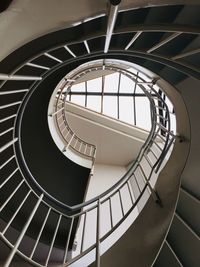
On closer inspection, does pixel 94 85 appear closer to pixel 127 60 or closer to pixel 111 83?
pixel 111 83

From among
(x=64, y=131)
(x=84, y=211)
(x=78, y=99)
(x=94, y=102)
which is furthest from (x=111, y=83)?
(x=84, y=211)

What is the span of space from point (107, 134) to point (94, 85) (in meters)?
2.52

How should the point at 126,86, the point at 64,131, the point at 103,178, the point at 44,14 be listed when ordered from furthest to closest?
the point at 126,86 → the point at 103,178 → the point at 64,131 → the point at 44,14

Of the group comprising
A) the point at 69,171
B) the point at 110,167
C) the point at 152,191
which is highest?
the point at 152,191

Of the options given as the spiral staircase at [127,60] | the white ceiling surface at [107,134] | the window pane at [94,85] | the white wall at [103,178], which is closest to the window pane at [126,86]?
the window pane at [94,85]

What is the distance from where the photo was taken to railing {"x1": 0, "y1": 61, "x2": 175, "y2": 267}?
2041 millimetres

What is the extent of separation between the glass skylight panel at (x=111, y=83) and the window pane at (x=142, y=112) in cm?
94

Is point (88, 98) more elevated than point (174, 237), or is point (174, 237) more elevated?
point (88, 98)

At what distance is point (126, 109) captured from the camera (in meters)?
9.02

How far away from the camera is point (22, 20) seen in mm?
1007

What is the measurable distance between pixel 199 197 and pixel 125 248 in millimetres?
939

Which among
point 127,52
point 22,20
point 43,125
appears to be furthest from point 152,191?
point 43,125

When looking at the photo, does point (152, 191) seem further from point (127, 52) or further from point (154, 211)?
point (127, 52)

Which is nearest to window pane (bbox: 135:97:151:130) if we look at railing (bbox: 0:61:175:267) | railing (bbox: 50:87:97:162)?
railing (bbox: 0:61:175:267)
